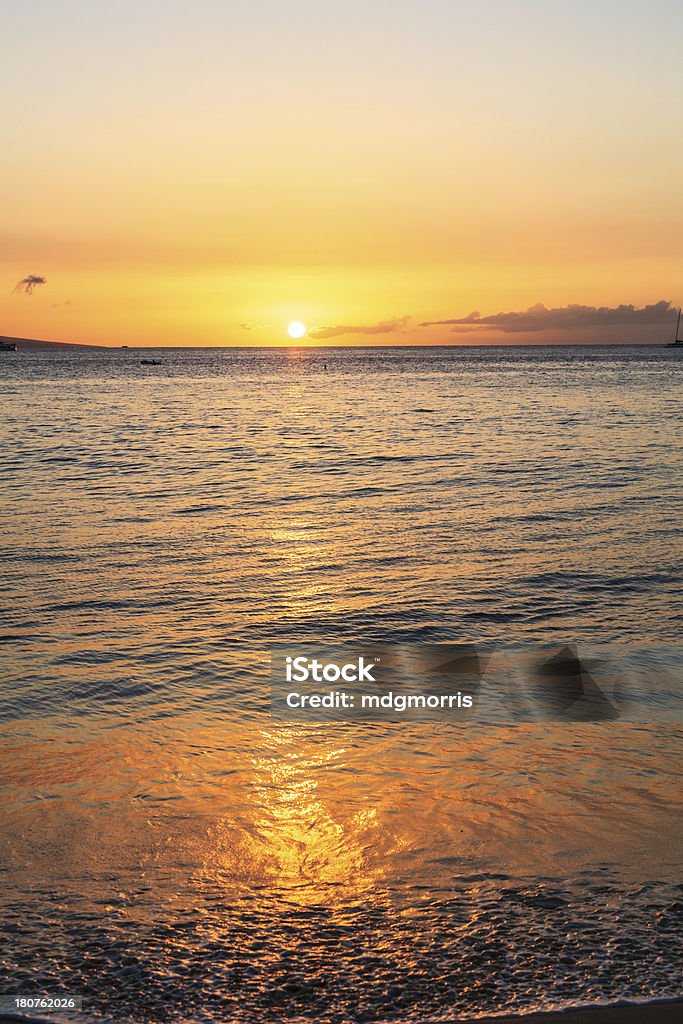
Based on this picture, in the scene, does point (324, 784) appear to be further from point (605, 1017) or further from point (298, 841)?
point (605, 1017)

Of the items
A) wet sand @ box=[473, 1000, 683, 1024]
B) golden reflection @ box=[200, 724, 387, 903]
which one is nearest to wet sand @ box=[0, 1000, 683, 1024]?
wet sand @ box=[473, 1000, 683, 1024]

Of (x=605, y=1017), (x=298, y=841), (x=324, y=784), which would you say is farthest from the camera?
(x=324, y=784)

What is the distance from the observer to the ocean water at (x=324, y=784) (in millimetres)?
5598

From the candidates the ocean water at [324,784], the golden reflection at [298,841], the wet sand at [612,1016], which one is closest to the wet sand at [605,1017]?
the wet sand at [612,1016]

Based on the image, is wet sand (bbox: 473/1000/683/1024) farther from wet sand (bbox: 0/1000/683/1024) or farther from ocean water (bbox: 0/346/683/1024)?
ocean water (bbox: 0/346/683/1024)

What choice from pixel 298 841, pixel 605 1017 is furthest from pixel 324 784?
pixel 605 1017

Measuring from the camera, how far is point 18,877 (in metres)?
6.72

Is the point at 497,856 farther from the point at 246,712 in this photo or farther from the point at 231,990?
the point at 246,712

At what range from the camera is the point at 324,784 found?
8.54 meters

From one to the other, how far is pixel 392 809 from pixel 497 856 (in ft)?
3.98

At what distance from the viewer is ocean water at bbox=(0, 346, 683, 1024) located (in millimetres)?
5598

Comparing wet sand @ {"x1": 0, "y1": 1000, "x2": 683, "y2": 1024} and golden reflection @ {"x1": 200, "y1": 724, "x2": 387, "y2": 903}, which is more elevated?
wet sand @ {"x1": 0, "y1": 1000, "x2": 683, "y2": 1024}

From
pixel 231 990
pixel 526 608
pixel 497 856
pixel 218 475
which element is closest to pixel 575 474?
pixel 218 475

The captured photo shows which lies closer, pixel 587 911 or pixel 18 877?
pixel 587 911
